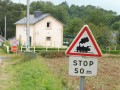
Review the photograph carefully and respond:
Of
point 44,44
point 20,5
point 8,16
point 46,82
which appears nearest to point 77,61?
point 46,82

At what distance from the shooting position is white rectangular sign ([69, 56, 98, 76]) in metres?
7.58

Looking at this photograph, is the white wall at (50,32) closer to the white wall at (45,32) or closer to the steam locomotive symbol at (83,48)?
the white wall at (45,32)

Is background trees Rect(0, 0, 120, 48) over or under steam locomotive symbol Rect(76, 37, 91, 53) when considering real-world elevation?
over

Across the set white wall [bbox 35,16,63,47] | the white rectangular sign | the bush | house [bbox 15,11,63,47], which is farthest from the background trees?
the white rectangular sign

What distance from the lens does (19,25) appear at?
68938 millimetres

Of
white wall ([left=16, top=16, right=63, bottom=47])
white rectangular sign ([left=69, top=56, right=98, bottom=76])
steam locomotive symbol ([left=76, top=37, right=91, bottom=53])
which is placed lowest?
white rectangular sign ([left=69, top=56, right=98, bottom=76])

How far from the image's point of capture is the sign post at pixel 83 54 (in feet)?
24.8

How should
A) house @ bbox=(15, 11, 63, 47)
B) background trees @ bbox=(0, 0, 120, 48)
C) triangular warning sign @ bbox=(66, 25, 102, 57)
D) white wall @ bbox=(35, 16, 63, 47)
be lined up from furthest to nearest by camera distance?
white wall @ bbox=(35, 16, 63, 47), house @ bbox=(15, 11, 63, 47), background trees @ bbox=(0, 0, 120, 48), triangular warning sign @ bbox=(66, 25, 102, 57)

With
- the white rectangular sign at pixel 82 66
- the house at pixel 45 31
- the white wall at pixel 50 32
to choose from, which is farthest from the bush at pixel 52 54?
the white rectangular sign at pixel 82 66

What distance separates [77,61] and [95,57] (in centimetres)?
34

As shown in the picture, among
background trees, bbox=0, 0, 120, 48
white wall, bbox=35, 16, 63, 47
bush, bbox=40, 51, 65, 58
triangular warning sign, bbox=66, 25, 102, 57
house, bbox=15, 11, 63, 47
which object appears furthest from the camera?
white wall, bbox=35, 16, 63, 47

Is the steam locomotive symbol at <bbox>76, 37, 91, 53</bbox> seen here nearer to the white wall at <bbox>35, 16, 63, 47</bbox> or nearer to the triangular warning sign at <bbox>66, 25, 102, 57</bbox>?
the triangular warning sign at <bbox>66, 25, 102, 57</bbox>

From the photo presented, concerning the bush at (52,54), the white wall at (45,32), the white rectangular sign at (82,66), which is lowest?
the bush at (52,54)

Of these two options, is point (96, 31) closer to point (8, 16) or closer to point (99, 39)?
point (99, 39)
